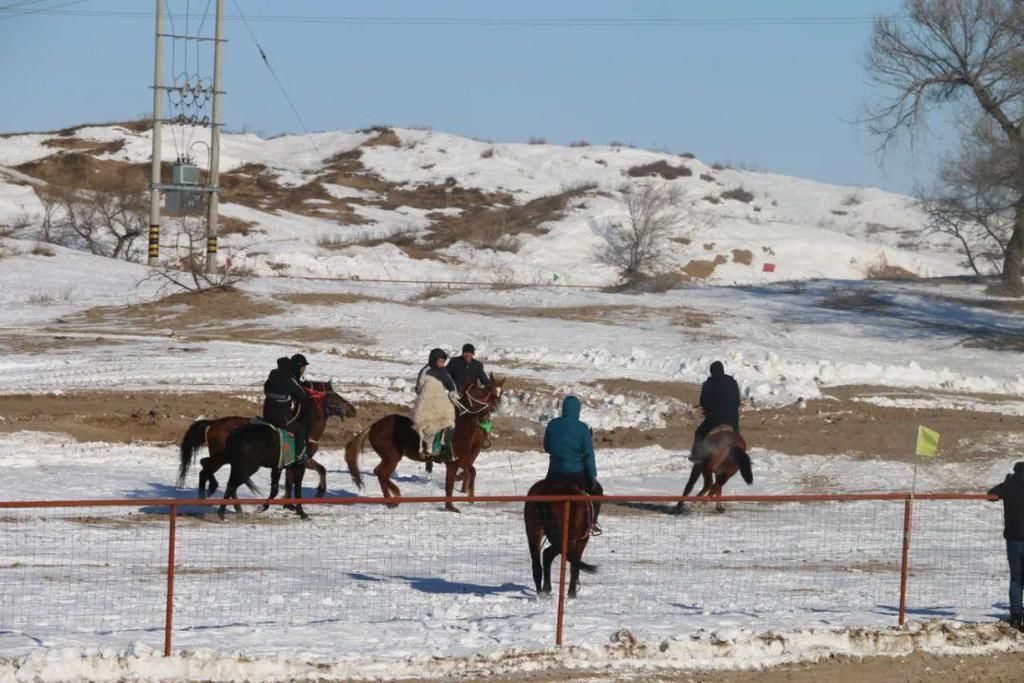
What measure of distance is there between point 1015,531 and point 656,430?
15.2m

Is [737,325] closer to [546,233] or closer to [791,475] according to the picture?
[791,475]

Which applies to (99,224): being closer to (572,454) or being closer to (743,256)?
(743,256)

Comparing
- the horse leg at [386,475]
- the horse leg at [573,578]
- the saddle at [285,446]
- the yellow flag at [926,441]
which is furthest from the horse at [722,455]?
the horse leg at [573,578]

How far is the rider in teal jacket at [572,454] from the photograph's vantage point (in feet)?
42.6

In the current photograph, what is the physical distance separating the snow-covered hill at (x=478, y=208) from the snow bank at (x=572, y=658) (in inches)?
1888

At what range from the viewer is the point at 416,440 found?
18656mm

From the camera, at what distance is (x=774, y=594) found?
13.9 metres

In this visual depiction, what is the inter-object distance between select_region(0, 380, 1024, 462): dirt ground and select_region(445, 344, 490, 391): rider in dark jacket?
5.56 meters

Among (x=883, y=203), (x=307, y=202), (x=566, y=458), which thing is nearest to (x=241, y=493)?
(x=566, y=458)

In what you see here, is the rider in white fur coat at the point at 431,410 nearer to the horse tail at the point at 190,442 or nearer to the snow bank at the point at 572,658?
the horse tail at the point at 190,442

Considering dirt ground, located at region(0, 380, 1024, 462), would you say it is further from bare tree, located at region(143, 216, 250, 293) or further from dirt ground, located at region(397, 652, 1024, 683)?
bare tree, located at region(143, 216, 250, 293)

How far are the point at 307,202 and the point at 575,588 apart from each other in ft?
241

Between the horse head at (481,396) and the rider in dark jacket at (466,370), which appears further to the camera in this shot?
the rider in dark jacket at (466,370)

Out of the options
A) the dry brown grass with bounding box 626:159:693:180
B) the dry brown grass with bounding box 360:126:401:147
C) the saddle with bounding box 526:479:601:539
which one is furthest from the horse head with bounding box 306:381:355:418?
the dry brown grass with bounding box 360:126:401:147
